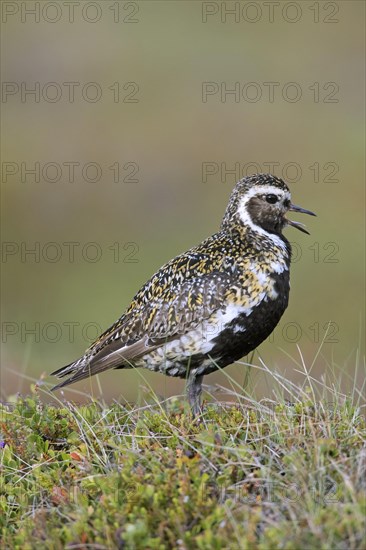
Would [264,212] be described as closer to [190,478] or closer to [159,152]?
[190,478]

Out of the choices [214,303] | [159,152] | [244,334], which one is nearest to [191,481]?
[244,334]

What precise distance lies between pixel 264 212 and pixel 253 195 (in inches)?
5.6

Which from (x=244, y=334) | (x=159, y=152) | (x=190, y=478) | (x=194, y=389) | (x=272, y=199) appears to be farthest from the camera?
(x=159, y=152)

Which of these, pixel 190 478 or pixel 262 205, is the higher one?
pixel 262 205

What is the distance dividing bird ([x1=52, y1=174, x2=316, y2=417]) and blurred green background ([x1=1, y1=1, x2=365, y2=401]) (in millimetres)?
5171

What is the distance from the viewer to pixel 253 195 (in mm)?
7254

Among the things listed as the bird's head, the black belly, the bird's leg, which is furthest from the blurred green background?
the black belly

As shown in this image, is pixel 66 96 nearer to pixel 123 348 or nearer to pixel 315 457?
pixel 123 348

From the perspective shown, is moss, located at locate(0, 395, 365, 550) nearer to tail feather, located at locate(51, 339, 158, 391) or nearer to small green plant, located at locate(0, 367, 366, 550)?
small green plant, located at locate(0, 367, 366, 550)

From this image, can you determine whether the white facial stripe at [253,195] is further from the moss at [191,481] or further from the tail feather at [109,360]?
the moss at [191,481]

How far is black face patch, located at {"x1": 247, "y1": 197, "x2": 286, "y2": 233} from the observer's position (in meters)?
7.24

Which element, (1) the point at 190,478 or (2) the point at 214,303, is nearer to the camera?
(1) the point at 190,478

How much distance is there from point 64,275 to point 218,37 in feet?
54.3

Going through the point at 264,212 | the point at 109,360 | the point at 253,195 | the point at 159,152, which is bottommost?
the point at 109,360
